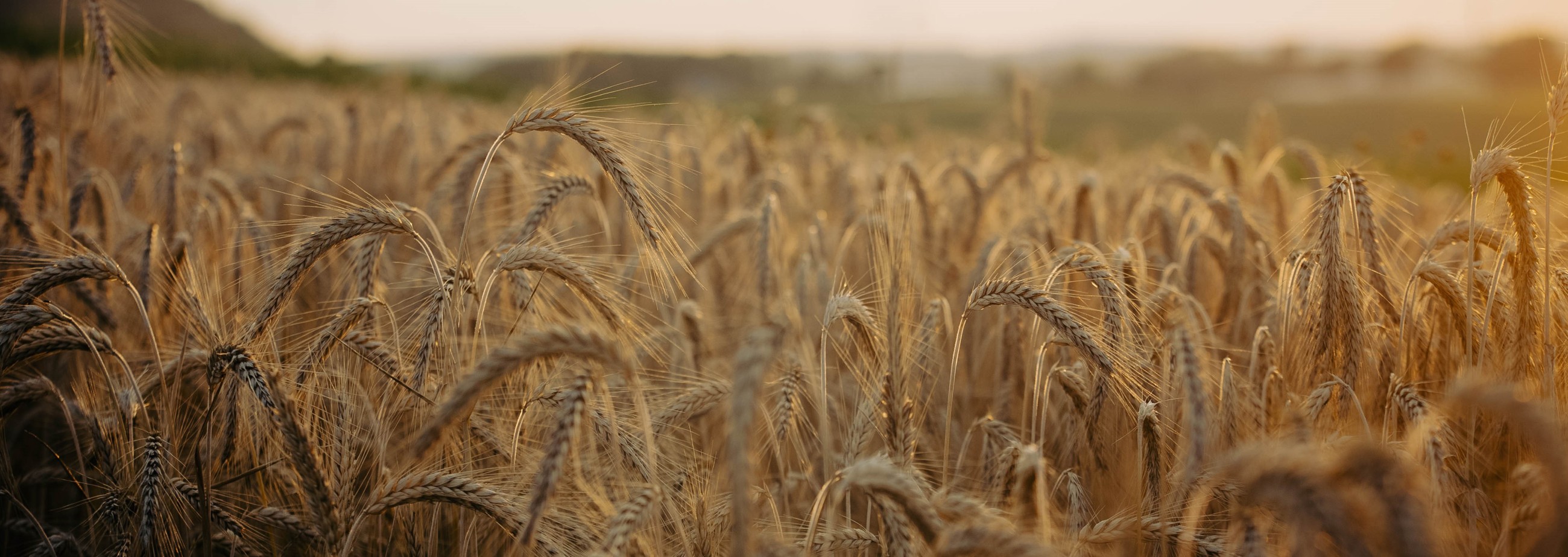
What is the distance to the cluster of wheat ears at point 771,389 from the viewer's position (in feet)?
4.40

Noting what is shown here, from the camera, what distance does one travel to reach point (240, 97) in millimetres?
11602

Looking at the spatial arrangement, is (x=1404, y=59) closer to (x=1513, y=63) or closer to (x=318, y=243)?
(x=1513, y=63)

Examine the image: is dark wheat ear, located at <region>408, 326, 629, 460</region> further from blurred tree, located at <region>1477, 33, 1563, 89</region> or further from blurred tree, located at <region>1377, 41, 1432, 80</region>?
blurred tree, located at <region>1377, 41, 1432, 80</region>

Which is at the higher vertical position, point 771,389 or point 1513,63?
point 1513,63

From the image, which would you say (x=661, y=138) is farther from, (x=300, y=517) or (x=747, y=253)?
(x=300, y=517)

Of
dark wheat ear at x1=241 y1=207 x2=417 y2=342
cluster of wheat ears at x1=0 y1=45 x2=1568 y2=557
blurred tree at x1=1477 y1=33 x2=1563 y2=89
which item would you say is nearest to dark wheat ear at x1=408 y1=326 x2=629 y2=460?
cluster of wheat ears at x1=0 y1=45 x2=1568 y2=557

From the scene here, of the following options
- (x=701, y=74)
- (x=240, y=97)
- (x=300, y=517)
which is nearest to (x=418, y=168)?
(x=300, y=517)

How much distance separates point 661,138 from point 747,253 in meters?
2.26

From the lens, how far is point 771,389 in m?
2.93

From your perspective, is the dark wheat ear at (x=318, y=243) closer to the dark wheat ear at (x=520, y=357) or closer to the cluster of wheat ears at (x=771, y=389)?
the cluster of wheat ears at (x=771, y=389)

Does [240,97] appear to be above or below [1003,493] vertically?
above

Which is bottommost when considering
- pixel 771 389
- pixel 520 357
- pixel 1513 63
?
pixel 771 389

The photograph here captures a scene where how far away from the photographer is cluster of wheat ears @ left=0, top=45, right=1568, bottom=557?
1.34 m

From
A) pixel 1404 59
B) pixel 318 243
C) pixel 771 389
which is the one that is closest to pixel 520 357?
pixel 318 243
